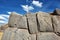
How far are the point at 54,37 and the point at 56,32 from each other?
0.72 ft

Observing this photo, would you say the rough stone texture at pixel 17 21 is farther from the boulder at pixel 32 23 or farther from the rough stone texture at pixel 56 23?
A: the rough stone texture at pixel 56 23

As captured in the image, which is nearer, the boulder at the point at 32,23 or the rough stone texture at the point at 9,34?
the rough stone texture at the point at 9,34

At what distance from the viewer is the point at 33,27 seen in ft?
16.9

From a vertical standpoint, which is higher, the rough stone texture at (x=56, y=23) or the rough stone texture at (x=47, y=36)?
the rough stone texture at (x=56, y=23)

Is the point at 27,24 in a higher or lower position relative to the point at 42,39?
higher

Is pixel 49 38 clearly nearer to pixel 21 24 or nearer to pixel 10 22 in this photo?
pixel 21 24

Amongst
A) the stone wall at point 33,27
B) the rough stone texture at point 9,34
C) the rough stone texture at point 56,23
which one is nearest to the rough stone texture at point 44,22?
the stone wall at point 33,27

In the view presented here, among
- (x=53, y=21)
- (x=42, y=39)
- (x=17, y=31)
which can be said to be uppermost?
(x=53, y=21)

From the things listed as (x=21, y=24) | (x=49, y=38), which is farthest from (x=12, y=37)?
(x=49, y=38)

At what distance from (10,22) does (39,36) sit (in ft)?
3.97

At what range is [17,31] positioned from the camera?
16.3 ft

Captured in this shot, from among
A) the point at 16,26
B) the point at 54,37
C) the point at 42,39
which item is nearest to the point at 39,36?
the point at 42,39

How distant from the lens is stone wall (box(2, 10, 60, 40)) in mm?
4965

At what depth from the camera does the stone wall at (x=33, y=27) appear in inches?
195
